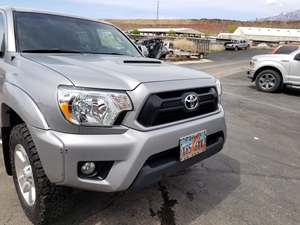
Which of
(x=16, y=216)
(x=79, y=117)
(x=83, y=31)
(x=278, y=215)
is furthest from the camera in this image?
(x=83, y=31)

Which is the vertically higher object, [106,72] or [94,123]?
[106,72]

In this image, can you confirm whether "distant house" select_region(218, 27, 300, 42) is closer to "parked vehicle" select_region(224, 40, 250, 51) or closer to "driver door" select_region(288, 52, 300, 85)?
"parked vehicle" select_region(224, 40, 250, 51)

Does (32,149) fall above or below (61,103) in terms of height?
below

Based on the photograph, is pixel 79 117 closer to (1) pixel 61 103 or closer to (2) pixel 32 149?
(1) pixel 61 103

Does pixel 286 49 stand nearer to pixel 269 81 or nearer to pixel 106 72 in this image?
pixel 269 81

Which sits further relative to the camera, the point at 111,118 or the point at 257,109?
the point at 257,109

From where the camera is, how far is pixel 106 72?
8.01ft

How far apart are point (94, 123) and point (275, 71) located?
9363 mm

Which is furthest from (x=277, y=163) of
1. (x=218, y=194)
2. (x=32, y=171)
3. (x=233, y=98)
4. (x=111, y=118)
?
(x=233, y=98)

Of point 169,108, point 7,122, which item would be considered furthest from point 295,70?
point 7,122

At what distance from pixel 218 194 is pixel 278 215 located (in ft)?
1.98

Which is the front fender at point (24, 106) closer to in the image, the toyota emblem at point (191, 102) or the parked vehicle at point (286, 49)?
the toyota emblem at point (191, 102)

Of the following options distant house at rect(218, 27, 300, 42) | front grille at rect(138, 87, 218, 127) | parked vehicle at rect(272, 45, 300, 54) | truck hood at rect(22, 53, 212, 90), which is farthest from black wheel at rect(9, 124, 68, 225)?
distant house at rect(218, 27, 300, 42)

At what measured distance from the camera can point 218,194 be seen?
3.28 metres
